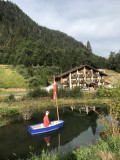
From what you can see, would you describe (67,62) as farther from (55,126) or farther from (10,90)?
(55,126)

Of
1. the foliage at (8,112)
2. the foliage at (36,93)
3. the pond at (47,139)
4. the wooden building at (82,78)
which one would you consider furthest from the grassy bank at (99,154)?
the wooden building at (82,78)

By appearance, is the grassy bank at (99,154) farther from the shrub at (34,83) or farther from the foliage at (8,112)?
the shrub at (34,83)

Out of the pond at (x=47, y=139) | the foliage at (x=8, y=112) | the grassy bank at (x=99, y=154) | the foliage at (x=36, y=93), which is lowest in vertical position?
the pond at (x=47, y=139)

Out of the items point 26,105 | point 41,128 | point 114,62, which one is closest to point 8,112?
point 26,105

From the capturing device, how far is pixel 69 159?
8.45 metres

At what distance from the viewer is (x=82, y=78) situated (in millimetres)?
45062

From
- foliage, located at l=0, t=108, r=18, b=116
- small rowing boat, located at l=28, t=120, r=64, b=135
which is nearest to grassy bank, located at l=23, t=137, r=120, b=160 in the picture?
small rowing boat, located at l=28, t=120, r=64, b=135

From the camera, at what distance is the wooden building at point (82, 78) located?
43531mm

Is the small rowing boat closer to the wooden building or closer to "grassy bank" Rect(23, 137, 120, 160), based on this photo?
"grassy bank" Rect(23, 137, 120, 160)

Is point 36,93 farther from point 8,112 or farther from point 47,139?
point 47,139

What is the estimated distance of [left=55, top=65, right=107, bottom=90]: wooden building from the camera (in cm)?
4353

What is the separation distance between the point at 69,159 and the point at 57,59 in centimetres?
8037

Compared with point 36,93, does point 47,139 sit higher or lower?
lower

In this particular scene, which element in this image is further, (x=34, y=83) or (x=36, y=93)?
(x=34, y=83)
